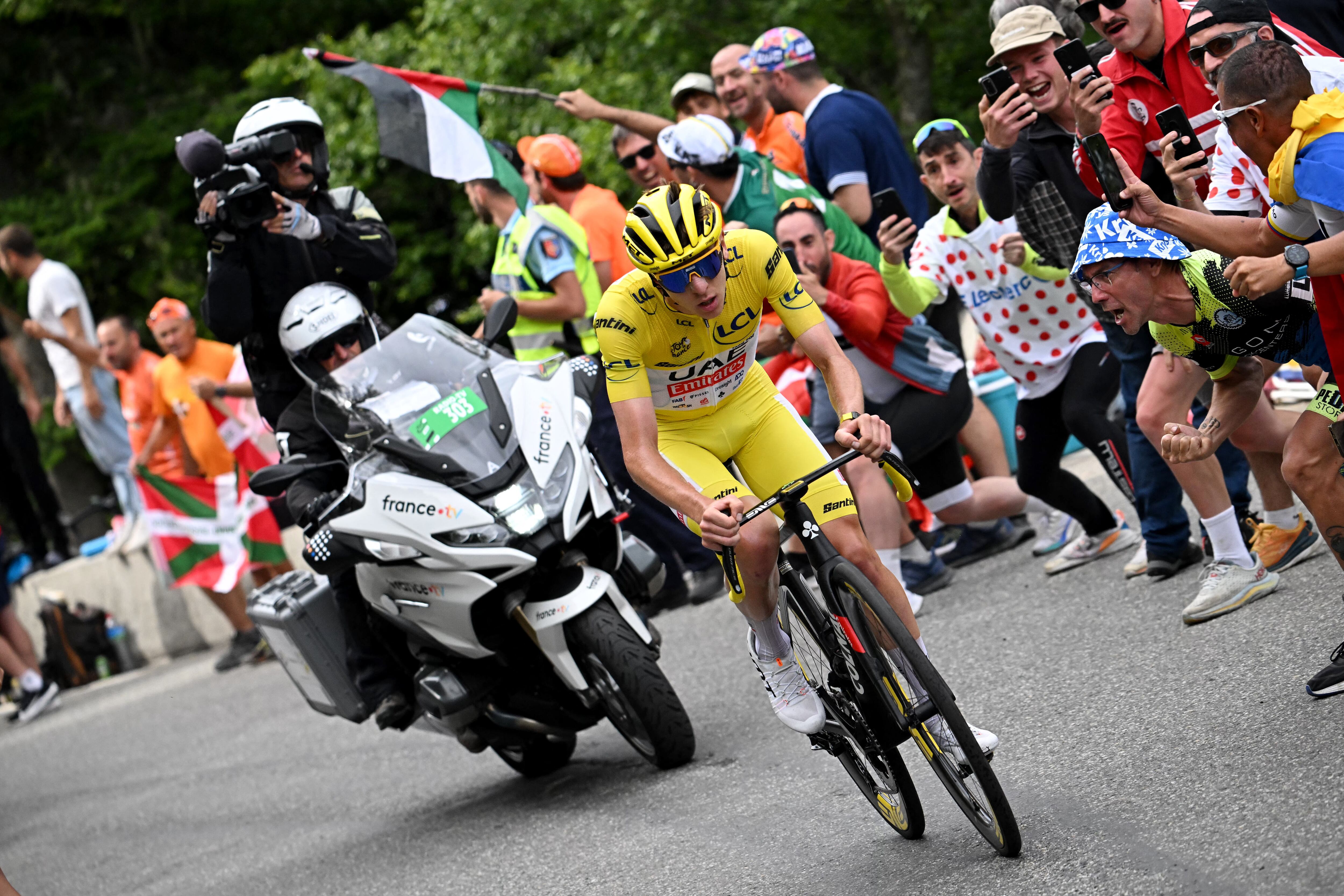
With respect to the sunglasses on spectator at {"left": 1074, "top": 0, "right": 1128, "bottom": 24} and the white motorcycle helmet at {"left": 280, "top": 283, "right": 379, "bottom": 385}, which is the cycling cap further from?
the white motorcycle helmet at {"left": 280, "top": 283, "right": 379, "bottom": 385}

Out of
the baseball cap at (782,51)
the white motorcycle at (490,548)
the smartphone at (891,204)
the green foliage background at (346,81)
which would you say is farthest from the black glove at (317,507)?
the green foliage background at (346,81)

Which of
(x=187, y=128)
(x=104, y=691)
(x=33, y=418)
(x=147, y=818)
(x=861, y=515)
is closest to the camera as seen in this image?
(x=861, y=515)

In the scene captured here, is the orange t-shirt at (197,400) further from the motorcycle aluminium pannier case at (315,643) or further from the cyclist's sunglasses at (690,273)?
the cyclist's sunglasses at (690,273)

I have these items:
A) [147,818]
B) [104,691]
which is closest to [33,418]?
[104,691]

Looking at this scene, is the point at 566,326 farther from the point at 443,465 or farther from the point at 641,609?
the point at 443,465

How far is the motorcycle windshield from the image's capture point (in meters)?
6.29

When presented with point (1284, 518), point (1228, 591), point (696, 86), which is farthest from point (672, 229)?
point (696, 86)

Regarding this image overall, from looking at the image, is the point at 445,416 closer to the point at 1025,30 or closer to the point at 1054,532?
the point at 1025,30

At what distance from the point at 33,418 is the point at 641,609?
10.9 m

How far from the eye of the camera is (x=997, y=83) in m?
6.34

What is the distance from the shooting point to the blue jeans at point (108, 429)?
14047 mm

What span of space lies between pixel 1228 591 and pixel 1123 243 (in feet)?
5.67

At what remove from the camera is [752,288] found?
5.32m

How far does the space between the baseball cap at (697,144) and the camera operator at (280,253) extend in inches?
63.7
